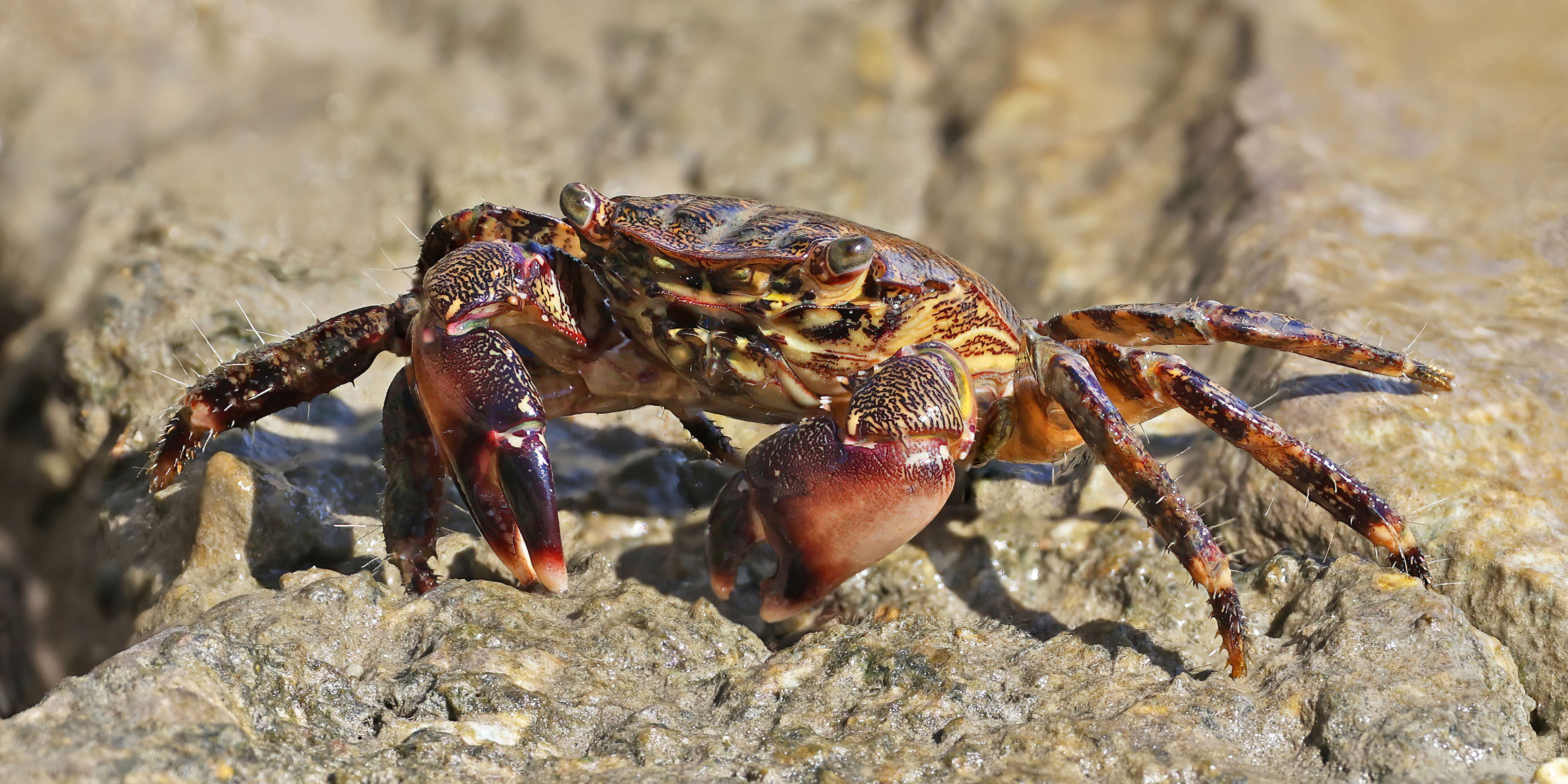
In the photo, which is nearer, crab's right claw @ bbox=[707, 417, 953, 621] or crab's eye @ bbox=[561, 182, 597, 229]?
crab's right claw @ bbox=[707, 417, 953, 621]

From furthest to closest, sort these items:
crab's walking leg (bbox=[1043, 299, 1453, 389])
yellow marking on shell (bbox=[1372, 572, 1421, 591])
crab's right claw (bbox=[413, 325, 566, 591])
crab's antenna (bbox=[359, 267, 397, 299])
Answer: crab's antenna (bbox=[359, 267, 397, 299]) < crab's walking leg (bbox=[1043, 299, 1453, 389]) < yellow marking on shell (bbox=[1372, 572, 1421, 591]) < crab's right claw (bbox=[413, 325, 566, 591])

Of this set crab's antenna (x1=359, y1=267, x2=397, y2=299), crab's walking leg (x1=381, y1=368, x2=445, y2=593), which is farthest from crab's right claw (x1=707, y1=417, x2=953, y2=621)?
crab's antenna (x1=359, y1=267, x2=397, y2=299)

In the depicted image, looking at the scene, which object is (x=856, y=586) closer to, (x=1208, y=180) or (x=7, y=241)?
(x=1208, y=180)

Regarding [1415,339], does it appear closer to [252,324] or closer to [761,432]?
[761,432]

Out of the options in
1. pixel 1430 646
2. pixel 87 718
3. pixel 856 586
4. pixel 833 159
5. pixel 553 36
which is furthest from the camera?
pixel 553 36

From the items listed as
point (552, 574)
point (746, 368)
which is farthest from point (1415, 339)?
point (552, 574)

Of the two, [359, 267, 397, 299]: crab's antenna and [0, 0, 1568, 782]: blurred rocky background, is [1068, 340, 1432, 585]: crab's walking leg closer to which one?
[0, 0, 1568, 782]: blurred rocky background

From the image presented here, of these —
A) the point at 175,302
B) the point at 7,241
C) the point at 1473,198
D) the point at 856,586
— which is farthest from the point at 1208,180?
the point at 7,241
